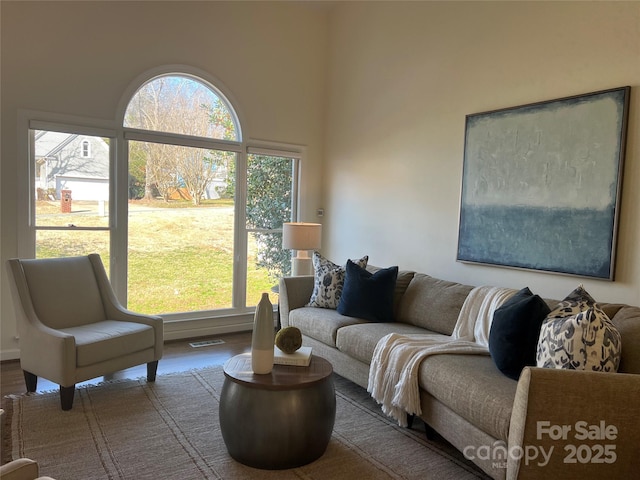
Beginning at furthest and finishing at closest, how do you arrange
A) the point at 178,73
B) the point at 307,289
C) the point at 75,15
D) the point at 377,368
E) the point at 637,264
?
1. the point at 178,73
2. the point at 307,289
3. the point at 75,15
4. the point at 377,368
5. the point at 637,264

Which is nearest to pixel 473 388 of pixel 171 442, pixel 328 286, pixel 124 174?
pixel 171 442

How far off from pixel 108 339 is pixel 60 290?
66 centimetres

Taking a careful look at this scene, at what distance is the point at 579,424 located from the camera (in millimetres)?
1752

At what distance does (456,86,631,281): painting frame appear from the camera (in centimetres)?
271

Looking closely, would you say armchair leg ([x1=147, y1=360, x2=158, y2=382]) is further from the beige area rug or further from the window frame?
the window frame

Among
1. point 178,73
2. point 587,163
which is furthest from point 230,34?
point 587,163

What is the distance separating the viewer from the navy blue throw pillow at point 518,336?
7.34ft

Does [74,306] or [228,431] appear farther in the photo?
[74,306]

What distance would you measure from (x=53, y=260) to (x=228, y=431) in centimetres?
213

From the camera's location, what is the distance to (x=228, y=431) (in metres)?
2.28

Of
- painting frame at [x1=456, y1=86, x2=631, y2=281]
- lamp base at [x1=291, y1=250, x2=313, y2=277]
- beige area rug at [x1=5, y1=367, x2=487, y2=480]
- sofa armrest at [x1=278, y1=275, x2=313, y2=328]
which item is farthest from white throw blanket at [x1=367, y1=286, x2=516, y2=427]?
lamp base at [x1=291, y1=250, x2=313, y2=277]

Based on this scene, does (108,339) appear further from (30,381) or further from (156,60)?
(156,60)

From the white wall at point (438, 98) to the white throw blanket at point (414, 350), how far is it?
1.65 ft

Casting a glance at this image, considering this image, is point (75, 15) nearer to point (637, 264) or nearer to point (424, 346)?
point (424, 346)
